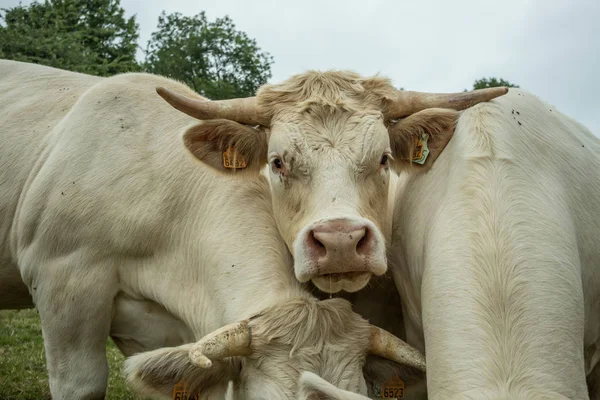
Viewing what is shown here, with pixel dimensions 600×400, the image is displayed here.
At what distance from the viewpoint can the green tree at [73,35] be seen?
73.0ft

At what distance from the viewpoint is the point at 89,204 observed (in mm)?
6055

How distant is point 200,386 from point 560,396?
2.04 m

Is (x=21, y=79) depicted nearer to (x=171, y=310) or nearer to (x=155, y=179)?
(x=155, y=179)

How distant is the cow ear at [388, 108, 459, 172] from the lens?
547 centimetres

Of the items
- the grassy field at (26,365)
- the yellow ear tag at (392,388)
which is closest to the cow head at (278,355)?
the yellow ear tag at (392,388)

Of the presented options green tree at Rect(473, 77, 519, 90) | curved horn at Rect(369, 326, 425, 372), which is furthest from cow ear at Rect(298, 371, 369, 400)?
green tree at Rect(473, 77, 519, 90)

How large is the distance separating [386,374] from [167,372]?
1262mm

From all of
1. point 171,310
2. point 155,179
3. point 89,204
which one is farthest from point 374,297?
point 89,204

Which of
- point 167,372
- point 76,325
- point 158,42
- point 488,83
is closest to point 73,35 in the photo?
point 158,42

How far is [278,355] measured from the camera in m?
4.46

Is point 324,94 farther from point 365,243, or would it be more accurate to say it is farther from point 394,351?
point 394,351

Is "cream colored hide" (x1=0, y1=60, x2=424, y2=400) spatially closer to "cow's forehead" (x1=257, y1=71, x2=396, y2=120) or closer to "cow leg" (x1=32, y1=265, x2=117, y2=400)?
"cow leg" (x1=32, y1=265, x2=117, y2=400)

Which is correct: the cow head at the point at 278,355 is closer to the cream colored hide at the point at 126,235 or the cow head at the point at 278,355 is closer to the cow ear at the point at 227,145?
the cream colored hide at the point at 126,235

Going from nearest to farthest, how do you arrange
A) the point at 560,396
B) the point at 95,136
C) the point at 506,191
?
the point at 560,396, the point at 506,191, the point at 95,136
